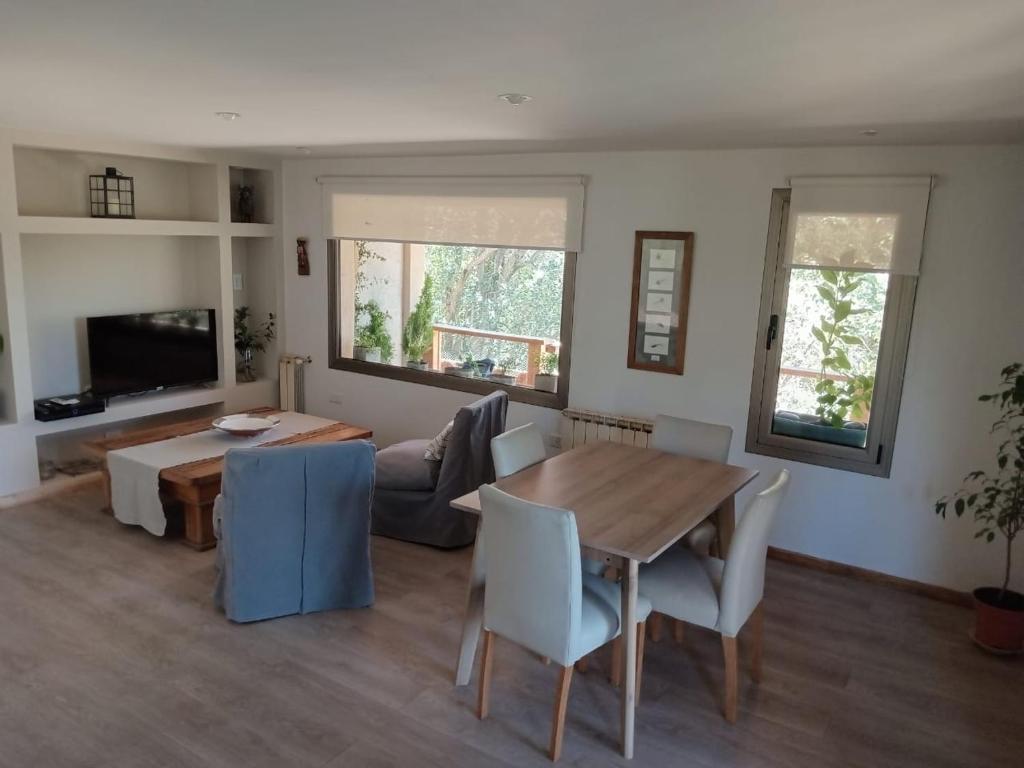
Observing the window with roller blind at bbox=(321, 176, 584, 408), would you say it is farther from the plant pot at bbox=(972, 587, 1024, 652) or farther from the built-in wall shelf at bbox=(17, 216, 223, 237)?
the plant pot at bbox=(972, 587, 1024, 652)

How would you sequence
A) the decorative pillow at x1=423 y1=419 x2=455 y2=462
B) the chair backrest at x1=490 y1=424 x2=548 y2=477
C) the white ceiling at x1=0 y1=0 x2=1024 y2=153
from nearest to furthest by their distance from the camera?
the white ceiling at x1=0 y1=0 x2=1024 y2=153 → the chair backrest at x1=490 y1=424 x2=548 y2=477 → the decorative pillow at x1=423 y1=419 x2=455 y2=462

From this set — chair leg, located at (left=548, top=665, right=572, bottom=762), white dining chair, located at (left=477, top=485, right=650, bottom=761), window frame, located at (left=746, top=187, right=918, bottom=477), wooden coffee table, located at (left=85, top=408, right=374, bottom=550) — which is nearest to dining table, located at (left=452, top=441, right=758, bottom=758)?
white dining chair, located at (left=477, top=485, right=650, bottom=761)

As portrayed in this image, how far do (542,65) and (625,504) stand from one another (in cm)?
162

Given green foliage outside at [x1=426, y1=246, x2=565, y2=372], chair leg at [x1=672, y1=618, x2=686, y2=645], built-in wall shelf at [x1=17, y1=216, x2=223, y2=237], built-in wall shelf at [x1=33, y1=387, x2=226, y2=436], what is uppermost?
built-in wall shelf at [x1=17, y1=216, x2=223, y2=237]

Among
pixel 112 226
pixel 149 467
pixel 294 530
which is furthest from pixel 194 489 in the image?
pixel 112 226

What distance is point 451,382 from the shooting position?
546 cm

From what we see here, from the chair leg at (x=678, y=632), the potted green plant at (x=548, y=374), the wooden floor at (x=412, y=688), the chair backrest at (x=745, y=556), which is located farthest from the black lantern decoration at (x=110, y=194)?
the chair backrest at (x=745, y=556)

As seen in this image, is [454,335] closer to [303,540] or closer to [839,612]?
[303,540]

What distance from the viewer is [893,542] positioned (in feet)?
13.3

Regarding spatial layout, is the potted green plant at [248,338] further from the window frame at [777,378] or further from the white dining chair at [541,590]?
the white dining chair at [541,590]

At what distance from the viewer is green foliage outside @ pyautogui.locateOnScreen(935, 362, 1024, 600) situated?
10.9 ft

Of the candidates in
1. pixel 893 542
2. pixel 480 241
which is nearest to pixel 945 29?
pixel 893 542

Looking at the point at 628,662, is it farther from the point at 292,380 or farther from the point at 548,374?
the point at 292,380

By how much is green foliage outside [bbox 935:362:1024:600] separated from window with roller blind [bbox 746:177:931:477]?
44 cm
